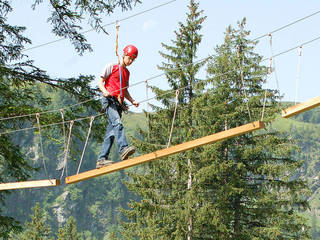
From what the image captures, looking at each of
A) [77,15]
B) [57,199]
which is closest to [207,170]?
[77,15]

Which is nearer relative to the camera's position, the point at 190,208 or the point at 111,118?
the point at 111,118

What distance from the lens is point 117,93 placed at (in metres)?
7.66

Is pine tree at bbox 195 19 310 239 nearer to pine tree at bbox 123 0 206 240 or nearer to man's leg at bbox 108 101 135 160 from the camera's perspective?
pine tree at bbox 123 0 206 240

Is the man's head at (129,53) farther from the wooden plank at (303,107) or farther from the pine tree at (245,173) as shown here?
the pine tree at (245,173)

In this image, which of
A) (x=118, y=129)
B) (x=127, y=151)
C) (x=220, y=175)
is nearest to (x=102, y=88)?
(x=118, y=129)

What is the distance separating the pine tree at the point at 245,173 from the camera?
24844 millimetres

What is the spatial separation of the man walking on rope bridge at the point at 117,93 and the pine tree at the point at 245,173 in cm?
1679

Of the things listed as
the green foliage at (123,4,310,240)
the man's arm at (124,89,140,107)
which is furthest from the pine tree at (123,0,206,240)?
the man's arm at (124,89,140,107)

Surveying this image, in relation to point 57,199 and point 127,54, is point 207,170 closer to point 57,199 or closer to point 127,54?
point 127,54

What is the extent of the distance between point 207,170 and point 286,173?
12.8 feet

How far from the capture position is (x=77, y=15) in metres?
11.7

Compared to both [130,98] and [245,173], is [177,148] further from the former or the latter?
[245,173]

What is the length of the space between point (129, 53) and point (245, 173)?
1992 cm

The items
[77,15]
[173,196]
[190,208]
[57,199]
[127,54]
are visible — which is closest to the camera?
[127,54]
